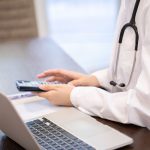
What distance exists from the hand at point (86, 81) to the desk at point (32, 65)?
0.20 m

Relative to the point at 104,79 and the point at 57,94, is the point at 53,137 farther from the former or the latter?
the point at 104,79

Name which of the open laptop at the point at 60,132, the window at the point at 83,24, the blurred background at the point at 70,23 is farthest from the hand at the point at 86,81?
the window at the point at 83,24

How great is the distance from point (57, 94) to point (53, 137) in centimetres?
22

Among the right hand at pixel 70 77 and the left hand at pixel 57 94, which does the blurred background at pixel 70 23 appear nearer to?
the right hand at pixel 70 77

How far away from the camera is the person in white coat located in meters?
0.83

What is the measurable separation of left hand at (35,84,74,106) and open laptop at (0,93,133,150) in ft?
0.23

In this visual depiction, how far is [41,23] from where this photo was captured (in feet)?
12.0

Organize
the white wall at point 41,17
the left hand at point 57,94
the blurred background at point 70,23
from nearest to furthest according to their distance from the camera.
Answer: the left hand at point 57,94
the blurred background at point 70,23
the white wall at point 41,17

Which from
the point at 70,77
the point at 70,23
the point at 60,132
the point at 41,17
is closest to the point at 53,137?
the point at 60,132

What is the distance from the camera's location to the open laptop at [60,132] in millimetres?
639

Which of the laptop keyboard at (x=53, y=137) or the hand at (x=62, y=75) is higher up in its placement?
the hand at (x=62, y=75)

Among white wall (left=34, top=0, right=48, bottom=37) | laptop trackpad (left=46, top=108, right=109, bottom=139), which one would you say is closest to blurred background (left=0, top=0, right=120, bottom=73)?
white wall (left=34, top=0, right=48, bottom=37)

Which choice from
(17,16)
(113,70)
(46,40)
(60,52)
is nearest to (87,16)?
(17,16)

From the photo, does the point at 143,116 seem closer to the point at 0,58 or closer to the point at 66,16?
the point at 0,58
